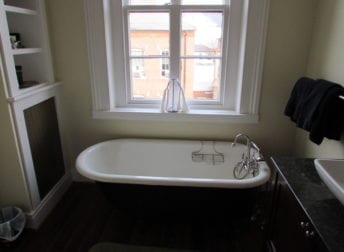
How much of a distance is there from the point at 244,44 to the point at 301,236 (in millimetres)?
1467

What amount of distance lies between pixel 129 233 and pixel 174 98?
3.76 feet

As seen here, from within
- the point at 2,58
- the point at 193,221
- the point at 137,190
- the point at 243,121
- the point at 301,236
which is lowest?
the point at 193,221

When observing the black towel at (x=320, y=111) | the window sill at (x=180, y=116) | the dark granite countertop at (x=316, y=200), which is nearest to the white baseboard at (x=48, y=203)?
the window sill at (x=180, y=116)

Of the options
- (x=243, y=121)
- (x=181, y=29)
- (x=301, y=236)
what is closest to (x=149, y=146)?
(x=243, y=121)

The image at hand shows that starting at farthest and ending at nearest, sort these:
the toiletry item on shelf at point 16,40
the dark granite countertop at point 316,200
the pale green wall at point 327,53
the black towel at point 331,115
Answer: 1. the toiletry item on shelf at point 16,40
2. the pale green wall at point 327,53
3. the black towel at point 331,115
4. the dark granite countertop at point 316,200

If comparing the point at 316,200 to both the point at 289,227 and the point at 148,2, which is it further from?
the point at 148,2

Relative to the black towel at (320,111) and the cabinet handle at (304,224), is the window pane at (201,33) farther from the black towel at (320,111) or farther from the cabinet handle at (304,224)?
the cabinet handle at (304,224)

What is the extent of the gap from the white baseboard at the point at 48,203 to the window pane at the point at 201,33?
1.58m

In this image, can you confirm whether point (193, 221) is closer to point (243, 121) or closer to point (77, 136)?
point (243, 121)

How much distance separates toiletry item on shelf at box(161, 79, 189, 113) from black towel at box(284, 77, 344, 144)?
3.09ft

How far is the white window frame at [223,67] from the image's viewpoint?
6.53ft

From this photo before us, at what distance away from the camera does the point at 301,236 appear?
1.04 m

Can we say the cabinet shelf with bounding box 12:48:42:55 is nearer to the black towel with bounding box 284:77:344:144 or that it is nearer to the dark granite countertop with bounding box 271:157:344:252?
the dark granite countertop with bounding box 271:157:344:252

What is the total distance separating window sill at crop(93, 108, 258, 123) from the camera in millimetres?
2166
